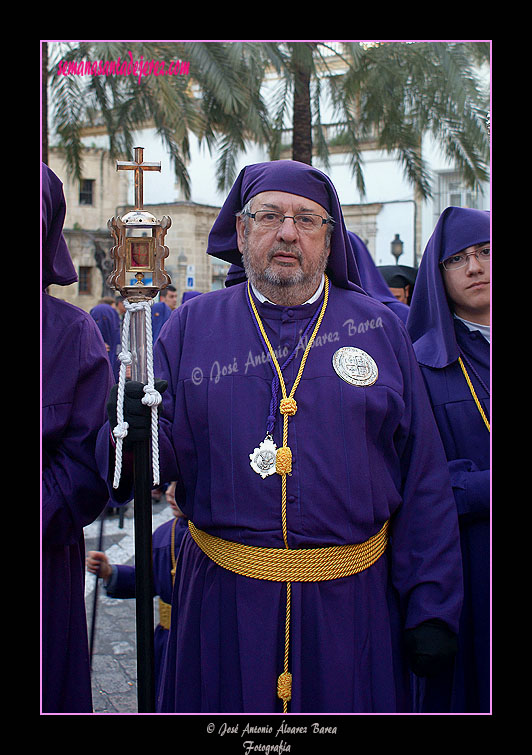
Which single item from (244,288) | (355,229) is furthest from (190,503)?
(355,229)

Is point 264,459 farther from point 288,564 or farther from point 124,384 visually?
point 124,384

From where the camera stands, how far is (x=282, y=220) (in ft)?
8.31

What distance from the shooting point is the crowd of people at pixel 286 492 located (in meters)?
2.31

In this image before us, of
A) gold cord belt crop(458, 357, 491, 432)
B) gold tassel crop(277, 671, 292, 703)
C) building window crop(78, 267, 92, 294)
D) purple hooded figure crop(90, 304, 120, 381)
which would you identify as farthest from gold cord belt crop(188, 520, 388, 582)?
building window crop(78, 267, 92, 294)

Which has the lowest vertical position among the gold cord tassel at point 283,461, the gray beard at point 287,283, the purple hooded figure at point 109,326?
the gold cord tassel at point 283,461

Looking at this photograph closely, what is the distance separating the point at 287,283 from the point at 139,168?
2.40 feet

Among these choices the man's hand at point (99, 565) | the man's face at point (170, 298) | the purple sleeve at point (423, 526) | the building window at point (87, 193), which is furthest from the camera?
the building window at point (87, 193)

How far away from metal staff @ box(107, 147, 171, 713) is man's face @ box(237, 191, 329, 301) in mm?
608

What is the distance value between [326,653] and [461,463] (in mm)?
857

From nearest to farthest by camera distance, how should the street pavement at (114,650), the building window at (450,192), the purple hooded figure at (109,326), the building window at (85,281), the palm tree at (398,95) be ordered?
the street pavement at (114,650), the purple hooded figure at (109,326), the palm tree at (398,95), the building window at (450,192), the building window at (85,281)

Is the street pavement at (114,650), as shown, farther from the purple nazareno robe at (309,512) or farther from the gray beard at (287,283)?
the gray beard at (287,283)

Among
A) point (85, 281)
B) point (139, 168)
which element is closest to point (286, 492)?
point (139, 168)

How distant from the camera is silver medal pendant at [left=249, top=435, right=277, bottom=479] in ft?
7.60

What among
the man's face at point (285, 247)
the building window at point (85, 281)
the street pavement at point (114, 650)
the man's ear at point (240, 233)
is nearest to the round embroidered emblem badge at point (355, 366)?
the man's face at point (285, 247)
